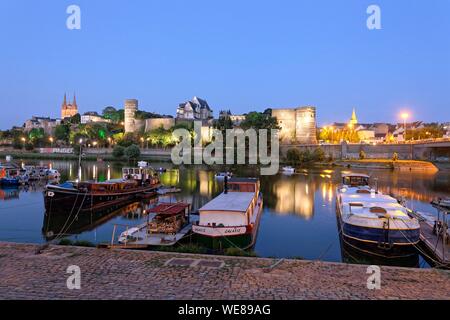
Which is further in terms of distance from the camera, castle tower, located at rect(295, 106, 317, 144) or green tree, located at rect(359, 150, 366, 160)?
castle tower, located at rect(295, 106, 317, 144)

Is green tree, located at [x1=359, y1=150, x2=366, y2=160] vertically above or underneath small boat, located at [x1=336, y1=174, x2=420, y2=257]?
above

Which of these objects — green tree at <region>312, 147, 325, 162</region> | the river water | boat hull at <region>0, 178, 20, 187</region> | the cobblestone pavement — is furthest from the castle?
the cobblestone pavement

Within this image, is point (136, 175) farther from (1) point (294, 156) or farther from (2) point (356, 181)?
(1) point (294, 156)

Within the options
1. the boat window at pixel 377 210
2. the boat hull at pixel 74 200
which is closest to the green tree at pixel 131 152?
the boat hull at pixel 74 200

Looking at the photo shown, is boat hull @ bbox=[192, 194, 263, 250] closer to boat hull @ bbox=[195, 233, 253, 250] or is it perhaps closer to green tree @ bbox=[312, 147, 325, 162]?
boat hull @ bbox=[195, 233, 253, 250]

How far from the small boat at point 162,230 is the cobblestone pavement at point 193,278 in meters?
5.14

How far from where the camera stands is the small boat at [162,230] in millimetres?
19016

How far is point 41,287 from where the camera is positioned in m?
10.1

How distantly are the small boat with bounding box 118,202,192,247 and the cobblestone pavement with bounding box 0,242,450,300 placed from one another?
5138 millimetres

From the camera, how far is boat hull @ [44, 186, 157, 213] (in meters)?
30.0
